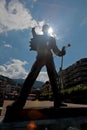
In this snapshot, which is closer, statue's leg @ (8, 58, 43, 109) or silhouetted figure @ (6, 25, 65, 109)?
statue's leg @ (8, 58, 43, 109)

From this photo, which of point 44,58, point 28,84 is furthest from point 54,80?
point 28,84

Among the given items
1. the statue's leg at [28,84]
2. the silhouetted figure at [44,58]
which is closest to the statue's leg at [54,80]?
the silhouetted figure at [44,58]

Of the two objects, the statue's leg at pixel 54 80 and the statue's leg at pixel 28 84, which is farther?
the statue's leg at pixel 54 80

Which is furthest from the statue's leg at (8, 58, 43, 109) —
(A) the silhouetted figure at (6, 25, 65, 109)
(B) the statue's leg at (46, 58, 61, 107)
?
(B) the statue's leg at (46, 58, 61, 107)

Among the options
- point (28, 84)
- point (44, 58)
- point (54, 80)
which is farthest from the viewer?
point (54, 80)

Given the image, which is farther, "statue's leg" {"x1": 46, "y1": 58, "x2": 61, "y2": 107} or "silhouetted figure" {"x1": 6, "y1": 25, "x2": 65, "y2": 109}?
"statue's leg" {"x1": 46, "y1": 58, "x2": 61, "y2": 107}

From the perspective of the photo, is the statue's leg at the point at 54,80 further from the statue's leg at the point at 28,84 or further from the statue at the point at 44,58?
the statue's leg at the point at 28,84

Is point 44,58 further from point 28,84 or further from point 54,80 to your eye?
point 28,84

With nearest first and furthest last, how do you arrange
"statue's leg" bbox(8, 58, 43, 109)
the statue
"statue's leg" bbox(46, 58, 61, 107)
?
"statue's leg" bbox(8, 58, 43, 109), the statue, "statue's leg" bbox(46, 58, 61, 107)

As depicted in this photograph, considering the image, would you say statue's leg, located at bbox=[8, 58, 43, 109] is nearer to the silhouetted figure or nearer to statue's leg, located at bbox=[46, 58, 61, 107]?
the silhouetted figure

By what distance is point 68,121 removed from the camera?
15.7 ft

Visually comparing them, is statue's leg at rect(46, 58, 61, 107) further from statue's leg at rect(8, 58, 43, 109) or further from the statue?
statue's leg at rect(8, 58, 43, 109)

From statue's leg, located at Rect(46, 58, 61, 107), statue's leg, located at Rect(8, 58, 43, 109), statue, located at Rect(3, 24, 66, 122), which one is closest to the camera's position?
statue's leg, located at Rect(8, 58, 43, 109)

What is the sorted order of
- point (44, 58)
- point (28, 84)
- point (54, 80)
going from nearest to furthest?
point (28, 84), point (44, 58), point (54, 80)
